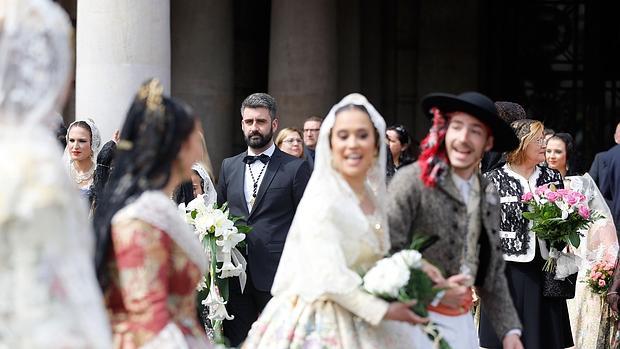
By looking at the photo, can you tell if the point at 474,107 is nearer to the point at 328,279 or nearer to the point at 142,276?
the point at 328,279

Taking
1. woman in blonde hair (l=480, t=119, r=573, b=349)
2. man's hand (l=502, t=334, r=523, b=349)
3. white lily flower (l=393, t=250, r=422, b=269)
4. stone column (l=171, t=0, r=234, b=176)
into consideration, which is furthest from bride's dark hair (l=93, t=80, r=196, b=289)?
stone column (l=171, t=0, r=234, b=176)

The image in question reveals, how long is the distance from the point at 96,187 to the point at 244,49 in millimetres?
9677

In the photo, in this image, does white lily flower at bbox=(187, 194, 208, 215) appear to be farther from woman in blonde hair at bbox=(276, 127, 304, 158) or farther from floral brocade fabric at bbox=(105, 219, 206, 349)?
floral brocade fabric at bbox=(105, 219, 206, 349)

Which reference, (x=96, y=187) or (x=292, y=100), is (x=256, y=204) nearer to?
(x=96, y=187)

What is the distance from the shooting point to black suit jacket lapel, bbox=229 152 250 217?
10.1 m

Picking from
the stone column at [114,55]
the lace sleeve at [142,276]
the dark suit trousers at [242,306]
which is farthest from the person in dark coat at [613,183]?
the lace sleeve at [142,276]

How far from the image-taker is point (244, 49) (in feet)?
63.8

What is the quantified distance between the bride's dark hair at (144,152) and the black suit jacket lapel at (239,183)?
4.62 m

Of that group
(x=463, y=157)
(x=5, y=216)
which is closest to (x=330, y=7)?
(x=463, y=157)

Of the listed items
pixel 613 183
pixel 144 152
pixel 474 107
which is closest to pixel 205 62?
pixel 613 183

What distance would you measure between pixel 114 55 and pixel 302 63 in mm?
4377

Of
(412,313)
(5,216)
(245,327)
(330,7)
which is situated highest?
(330,7)

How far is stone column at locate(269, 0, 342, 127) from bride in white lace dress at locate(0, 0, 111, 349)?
12524 mm

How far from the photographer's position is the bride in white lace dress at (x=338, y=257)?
6.29m
